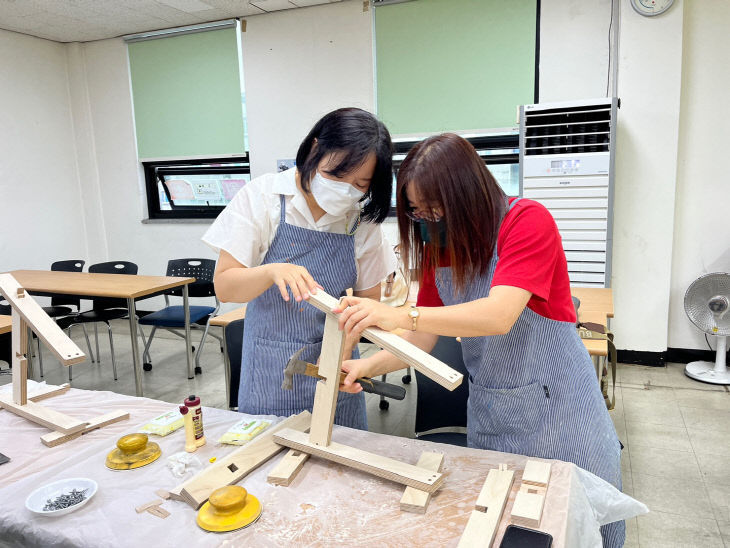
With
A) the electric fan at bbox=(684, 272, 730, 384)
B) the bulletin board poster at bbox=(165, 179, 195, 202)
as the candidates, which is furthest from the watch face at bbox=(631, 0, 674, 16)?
the bulletin board poster at bbox=(165, 179, 195, 202)

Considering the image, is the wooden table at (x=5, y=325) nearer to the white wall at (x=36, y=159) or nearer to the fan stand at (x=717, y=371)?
the white wall at (x=36, y=159)

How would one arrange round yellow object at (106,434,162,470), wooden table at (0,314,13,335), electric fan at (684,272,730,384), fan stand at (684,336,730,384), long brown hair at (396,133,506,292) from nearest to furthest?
long brown hair at (396,133,506,292)
round yellow object at (106,434,162,470)
wooden table at (0,314,13,335)
electric fan at (684,272,730,384)
fan stand at (684,336,730,384)

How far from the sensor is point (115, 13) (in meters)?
4.44

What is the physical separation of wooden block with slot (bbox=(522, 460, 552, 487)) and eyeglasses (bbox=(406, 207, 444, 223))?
564 millimetres

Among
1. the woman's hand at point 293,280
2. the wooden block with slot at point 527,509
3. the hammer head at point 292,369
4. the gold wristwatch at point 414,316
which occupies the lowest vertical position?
the wooden block with slot at point 527,509

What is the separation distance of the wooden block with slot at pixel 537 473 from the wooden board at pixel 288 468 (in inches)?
18.8

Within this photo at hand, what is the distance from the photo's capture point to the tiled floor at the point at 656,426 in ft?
6.84

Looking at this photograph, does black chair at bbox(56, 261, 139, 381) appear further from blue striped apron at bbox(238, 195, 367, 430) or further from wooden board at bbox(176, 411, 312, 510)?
wooden board at bbox(176, 411, 312, 510)

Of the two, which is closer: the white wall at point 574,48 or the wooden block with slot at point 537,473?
the wooden block with slot at point 537,473

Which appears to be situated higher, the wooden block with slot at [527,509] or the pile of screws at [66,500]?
the wooden block with slot at [527,509]

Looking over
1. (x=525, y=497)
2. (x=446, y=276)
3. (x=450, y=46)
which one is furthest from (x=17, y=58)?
(x=525, y=497)

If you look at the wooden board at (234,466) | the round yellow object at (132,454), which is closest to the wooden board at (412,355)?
the wooden board at (234,466)

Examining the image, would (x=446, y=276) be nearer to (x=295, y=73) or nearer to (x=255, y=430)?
(x=255, y=430)

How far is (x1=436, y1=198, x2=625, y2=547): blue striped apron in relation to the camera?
3.81 ft
